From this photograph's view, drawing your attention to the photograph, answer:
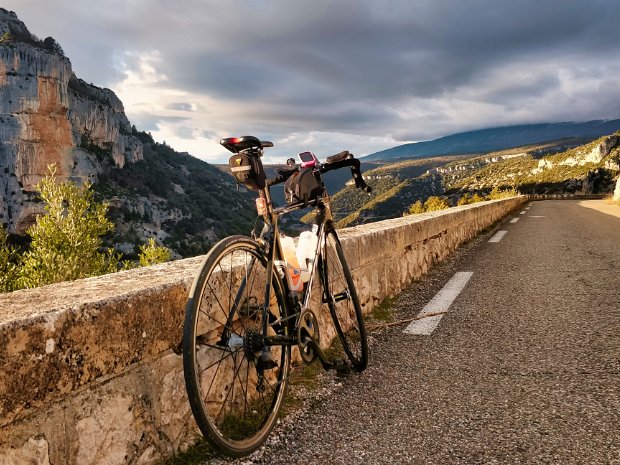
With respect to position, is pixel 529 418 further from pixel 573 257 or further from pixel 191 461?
pixel 573 257

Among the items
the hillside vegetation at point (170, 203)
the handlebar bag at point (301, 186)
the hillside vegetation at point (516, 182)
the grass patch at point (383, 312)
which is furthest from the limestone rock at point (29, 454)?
the hillside vegetation at point (170, 203)

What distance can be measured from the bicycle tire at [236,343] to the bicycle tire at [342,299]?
73cm

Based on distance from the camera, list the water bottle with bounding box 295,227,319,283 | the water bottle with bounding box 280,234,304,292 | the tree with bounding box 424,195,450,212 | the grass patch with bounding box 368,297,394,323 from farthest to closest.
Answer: the tree with bounding box 424,195,450,212 < the grass patch with bounding box 368,297,394,323 < the water bottle with bounding box 295,227,319,283 < the water bottle with bounding box 280,234,304,292

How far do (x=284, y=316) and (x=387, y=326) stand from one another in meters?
2.01

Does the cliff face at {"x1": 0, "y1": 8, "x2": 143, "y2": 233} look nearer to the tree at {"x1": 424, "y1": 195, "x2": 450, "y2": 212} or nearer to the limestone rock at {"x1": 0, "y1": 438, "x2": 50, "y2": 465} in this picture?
the tree at {"x1": 424, "y1": 195, "x2": 450, "y2": 212}

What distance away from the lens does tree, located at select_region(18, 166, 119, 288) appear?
54.2 feet

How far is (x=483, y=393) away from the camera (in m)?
2.72

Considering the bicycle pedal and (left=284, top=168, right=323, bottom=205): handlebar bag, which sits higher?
(left=284, top=168, right=323, bottom=205): handlebar bag

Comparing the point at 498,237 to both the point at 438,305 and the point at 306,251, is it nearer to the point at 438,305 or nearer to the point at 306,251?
the point at 438,305

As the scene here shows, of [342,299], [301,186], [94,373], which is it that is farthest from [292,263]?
[94,373]

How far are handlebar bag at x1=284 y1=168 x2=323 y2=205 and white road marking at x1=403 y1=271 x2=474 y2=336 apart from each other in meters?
1.96

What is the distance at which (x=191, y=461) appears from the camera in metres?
1.99

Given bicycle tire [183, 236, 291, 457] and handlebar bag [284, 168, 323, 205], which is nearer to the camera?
bicycle tire [183, 236, 291, 457]

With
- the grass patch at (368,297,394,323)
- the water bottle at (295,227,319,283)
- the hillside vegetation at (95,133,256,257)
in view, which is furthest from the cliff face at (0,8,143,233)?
the water bottle at (295,227,319,283)
